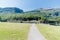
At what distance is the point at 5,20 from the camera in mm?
8422

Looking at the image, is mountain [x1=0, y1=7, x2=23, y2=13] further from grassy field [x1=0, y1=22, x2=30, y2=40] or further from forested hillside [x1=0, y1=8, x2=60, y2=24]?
grassy field [x1=0, y1=22, x2=30, y2=40]

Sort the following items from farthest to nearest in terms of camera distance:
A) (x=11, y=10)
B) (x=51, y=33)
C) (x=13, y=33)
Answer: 1. (x=11, y=10)
2. (x=51, y=33)
3. (x=13, y=33)

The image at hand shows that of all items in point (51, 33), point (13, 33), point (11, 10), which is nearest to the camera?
point (13, 33)

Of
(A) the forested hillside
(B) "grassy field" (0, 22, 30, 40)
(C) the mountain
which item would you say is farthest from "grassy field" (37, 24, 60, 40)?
(C) the mountain

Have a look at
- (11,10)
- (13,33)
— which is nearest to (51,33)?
(13,33)

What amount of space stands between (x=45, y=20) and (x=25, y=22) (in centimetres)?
118

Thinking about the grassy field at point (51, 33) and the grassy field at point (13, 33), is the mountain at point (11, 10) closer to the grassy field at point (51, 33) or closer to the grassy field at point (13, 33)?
the grassy field at point (13, 33)

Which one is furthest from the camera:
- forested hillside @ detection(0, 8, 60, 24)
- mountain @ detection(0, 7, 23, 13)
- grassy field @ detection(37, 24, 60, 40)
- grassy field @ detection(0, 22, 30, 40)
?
forested hillside @ detection(0, 8, 60, 24)

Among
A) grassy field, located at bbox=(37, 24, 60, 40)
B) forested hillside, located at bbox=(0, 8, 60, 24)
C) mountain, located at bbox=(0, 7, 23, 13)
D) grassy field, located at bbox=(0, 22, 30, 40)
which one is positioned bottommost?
grassy field, located at bbox=(37, 24, 60, 40)

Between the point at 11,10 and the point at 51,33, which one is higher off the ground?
the point at 11,10

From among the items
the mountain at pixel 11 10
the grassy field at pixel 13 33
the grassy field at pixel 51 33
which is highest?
the mountain at pixel 11 10

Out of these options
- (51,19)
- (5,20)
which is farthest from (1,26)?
(51,19)

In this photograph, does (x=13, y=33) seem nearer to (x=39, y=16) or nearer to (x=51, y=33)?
(x=51, y=33)

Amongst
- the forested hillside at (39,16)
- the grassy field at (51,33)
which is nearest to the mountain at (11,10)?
the forested hillside at (39,16)
